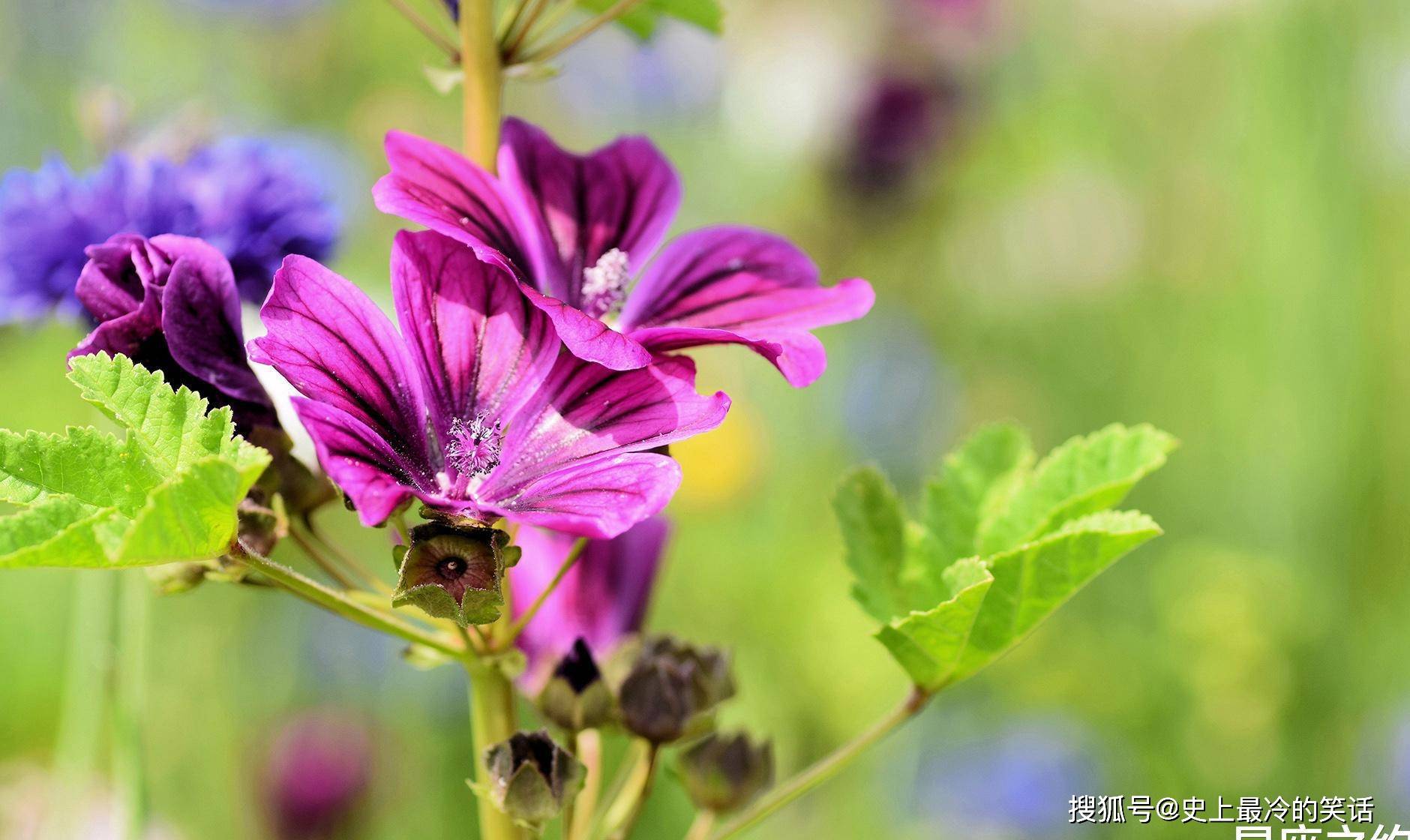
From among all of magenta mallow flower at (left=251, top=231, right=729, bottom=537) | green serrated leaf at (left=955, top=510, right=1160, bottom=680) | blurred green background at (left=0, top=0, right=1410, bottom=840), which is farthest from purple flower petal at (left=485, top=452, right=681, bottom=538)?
blurred green background at (left=0, top=0, right=1410, bottom=840)

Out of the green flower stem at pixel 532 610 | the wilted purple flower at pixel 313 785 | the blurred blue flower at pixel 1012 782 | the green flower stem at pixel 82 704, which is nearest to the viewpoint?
the green flower stem at pixel 532 610

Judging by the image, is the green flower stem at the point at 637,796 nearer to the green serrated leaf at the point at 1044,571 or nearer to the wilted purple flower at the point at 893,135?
the green serrated leaf at the point at 1044,571

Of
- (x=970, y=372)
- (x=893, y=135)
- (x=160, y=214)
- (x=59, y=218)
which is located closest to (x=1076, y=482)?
(x=160, y=214)

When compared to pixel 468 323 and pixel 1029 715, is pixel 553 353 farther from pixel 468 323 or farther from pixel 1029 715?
pixel 1029 715

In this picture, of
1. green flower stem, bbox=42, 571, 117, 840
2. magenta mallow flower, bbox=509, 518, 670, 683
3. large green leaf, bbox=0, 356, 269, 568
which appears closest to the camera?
large green leaf, bbox=0, 356, 269, 568

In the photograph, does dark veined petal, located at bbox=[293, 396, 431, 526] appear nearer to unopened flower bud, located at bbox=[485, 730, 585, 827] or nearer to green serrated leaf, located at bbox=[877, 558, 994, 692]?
unopened flower bud, located at bbox=[485, 730, 585, 827]

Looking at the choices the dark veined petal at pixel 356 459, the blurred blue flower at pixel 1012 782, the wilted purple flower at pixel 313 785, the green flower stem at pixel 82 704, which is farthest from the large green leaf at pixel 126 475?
the blurred blue flower at pixel 1012 782

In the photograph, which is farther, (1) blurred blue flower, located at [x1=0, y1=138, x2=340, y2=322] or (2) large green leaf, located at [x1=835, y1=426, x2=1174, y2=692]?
(1) blurred blue flower, located at [x1=0, y1=138, x2=340, y2=322]
